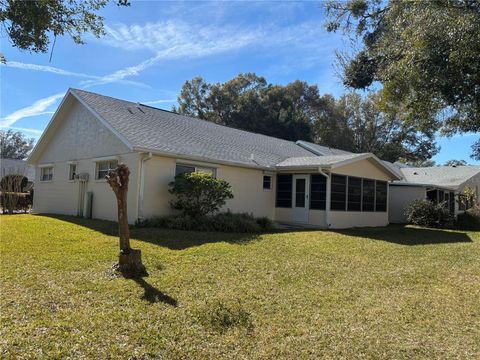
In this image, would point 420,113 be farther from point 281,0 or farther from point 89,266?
point 89,266

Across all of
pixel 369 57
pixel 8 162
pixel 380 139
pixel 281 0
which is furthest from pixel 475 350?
pixel 380 139

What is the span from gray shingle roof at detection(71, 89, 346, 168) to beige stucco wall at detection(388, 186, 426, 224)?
814cm

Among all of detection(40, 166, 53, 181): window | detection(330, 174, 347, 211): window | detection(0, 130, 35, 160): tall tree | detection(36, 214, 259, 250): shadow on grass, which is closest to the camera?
detection(36, 214, 259, 250): shadow on grass

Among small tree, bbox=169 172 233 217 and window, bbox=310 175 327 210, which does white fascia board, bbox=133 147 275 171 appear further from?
window, bbox=310 175 327 210

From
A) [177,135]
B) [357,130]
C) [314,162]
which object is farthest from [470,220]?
[357,130]

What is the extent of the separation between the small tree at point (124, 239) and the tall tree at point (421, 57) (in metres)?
5.76

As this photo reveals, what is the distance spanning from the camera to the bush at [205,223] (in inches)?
508

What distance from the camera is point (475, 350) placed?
4.61 metres

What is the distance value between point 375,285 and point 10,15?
6.97 m

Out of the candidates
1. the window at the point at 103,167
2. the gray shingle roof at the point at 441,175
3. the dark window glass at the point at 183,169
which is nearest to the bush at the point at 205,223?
the dark window glass at the point at 183,169

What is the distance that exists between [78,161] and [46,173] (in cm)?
387

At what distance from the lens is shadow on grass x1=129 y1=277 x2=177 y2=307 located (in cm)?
573

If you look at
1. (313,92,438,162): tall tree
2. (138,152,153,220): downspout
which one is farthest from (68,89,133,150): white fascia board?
(313,92,438,162): tall tree

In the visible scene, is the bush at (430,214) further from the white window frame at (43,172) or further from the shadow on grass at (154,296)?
the white window frame at (43,172)
